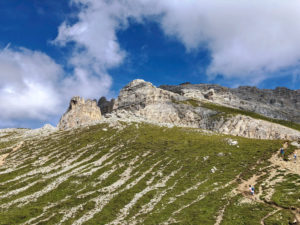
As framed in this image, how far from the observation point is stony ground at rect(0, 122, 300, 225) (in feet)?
126

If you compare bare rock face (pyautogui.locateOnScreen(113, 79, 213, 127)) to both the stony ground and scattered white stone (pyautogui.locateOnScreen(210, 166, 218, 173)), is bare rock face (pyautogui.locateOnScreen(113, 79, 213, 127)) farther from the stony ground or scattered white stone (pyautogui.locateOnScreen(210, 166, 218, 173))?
scattered white stone (pyautogui.locateOnScreen(210, 166, 218, 173))

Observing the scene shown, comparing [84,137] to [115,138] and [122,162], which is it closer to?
[115,138]

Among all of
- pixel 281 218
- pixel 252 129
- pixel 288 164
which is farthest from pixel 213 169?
pixel 252 129

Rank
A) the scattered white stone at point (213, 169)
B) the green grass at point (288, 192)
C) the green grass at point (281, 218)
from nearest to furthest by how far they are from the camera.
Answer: the green grass at point (281, 218) < the green grass at point (288, 192) < the scattered white stone at point (213, 169)

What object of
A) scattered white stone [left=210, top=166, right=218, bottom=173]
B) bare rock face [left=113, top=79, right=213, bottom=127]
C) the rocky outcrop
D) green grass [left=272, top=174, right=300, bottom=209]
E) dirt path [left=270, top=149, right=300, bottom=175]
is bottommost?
Answer: green grass [left=272, top=174, right=300, bottom=209]

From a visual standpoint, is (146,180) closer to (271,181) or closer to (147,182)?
(147,182)

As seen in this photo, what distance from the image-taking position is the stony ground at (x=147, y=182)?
38.4m

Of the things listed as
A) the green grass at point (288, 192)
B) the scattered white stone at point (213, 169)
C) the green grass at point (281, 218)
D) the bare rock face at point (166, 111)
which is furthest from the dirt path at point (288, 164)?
the bare rock face at point (166, 111)

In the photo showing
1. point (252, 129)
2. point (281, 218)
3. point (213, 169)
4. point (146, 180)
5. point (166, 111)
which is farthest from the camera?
point (166, 111)

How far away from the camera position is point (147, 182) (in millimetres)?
56438

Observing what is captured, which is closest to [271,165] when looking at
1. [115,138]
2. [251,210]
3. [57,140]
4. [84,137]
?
Answer: [251,210]

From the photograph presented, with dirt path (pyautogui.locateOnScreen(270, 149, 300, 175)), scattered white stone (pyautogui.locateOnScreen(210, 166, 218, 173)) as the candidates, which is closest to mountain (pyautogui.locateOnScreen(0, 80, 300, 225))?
dirt path (pyautogui.locateOnScreen(270, 149, 300, 175))

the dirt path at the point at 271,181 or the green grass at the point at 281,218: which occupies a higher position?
the dirt path at the point at 271,181

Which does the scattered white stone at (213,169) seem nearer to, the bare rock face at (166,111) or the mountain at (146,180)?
the mountain at (146,180)
